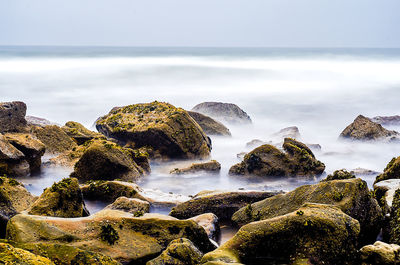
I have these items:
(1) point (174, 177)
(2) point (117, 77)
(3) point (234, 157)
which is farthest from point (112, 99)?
(1) point (174, 177)

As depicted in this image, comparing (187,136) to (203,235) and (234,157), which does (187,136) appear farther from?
(203,235)

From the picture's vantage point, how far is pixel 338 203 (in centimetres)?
671

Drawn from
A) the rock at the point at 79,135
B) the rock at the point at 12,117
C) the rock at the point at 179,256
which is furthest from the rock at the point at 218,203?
the rock at the point at 12,117

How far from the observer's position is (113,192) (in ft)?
29.4

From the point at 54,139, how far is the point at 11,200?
19.8ft

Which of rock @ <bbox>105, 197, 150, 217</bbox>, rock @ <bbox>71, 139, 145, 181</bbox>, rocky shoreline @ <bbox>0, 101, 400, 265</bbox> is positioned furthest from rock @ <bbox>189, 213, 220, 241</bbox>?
rock @ <bbox>71, 139, 145, 181</bbox>

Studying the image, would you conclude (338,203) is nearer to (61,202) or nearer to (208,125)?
(61,202)

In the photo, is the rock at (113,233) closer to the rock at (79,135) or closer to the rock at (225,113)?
the rock at (79,135)

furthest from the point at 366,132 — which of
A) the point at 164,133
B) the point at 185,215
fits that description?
the point at 185,215

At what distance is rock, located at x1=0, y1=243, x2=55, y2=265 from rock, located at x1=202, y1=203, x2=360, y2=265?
2184 millimetres

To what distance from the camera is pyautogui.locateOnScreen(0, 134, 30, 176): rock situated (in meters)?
10.5

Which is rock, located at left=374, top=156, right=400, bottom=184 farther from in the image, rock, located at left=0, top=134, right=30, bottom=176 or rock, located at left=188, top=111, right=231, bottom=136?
rock, located at left=0, top=134, right=30, bottom=176

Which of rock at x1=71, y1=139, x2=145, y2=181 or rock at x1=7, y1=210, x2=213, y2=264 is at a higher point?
rock at x1=7, y1=210, x2=213, y2=264

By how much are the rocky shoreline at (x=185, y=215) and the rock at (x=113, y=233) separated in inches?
0.6
